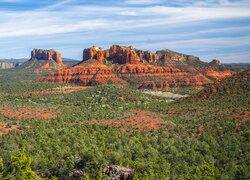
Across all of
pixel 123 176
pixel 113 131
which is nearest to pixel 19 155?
pixel 123 176

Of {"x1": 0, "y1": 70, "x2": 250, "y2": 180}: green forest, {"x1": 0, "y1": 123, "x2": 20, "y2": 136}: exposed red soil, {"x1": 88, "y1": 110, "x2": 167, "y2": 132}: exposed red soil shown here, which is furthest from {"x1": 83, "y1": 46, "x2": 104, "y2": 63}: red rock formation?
{"x1": 0, "y1": 123, "x2": 20, "y2": 136}: exposed red soil

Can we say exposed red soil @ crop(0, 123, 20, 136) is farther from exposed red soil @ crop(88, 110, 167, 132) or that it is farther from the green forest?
exposed red soil @ crop(88, 110, 167, 132)

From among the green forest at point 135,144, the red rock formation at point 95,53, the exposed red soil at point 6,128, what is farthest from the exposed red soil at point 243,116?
the red rock formation at point 95,53

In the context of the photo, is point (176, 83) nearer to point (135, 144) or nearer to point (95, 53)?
point (95, 53)

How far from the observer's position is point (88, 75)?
595ft

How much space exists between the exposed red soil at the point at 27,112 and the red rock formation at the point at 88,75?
275ft

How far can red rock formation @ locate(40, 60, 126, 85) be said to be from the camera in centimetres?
17550

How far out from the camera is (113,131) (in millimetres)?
61812

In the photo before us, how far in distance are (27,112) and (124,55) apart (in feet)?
367

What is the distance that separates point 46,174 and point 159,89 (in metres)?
127

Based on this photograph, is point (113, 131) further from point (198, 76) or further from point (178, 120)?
point (198, 76)

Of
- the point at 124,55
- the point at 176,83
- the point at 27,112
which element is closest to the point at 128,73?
the point at 124,55

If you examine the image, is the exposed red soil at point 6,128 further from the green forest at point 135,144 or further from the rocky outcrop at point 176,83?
the rocky outcrop at point 176,83

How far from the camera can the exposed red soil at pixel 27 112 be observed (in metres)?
79.3
